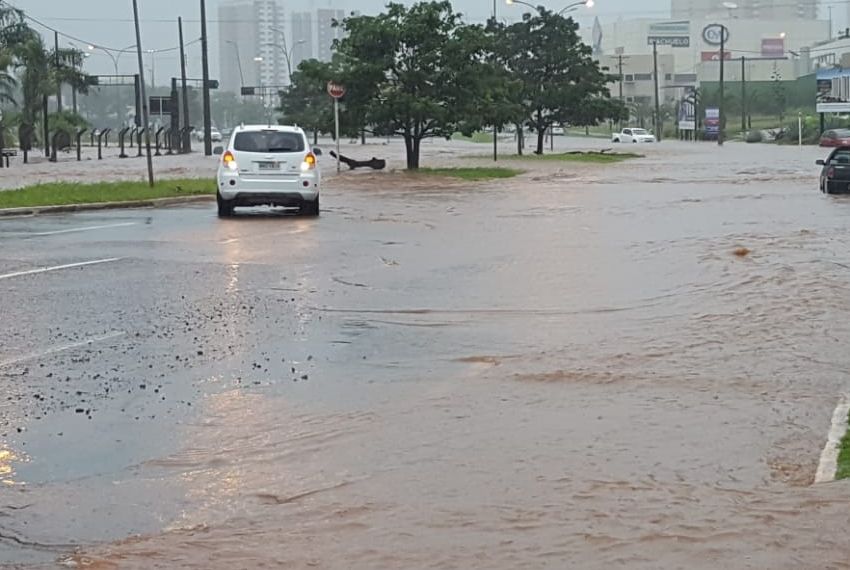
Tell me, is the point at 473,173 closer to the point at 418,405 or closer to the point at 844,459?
the point at 418,405

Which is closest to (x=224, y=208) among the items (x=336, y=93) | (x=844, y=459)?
(x=336, y=93)

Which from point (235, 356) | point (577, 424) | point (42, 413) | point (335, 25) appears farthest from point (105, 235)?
point (335, 25)

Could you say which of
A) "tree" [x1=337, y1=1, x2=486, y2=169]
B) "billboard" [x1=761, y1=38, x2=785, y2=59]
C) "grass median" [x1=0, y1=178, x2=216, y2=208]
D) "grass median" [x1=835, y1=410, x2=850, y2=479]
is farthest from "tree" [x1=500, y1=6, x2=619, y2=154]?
"billboard" [x1=761, y1=38, x2=785, y2=59]

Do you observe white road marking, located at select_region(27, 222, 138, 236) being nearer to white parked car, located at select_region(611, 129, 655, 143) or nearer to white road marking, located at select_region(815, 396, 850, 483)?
white road marking, located at select_region(815, 396, 850, 483)

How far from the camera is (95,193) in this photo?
27391 millimetres

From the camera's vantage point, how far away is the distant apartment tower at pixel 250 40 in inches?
5507

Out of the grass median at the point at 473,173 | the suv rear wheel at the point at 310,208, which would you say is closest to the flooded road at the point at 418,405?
the suv rear wheel at the point at 310,208

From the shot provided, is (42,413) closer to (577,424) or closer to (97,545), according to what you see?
(97,545)

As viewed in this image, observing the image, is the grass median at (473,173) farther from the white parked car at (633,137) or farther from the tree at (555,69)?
the white parked car at (633,137)

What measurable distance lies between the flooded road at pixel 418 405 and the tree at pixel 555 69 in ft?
135

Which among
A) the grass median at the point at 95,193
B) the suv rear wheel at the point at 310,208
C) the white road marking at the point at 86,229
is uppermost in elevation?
the grass median at the point at 95,193

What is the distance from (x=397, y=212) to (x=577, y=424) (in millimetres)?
17186

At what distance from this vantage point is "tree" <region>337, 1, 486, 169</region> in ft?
130

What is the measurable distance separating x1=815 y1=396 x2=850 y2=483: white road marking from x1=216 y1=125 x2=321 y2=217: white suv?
14515mm
